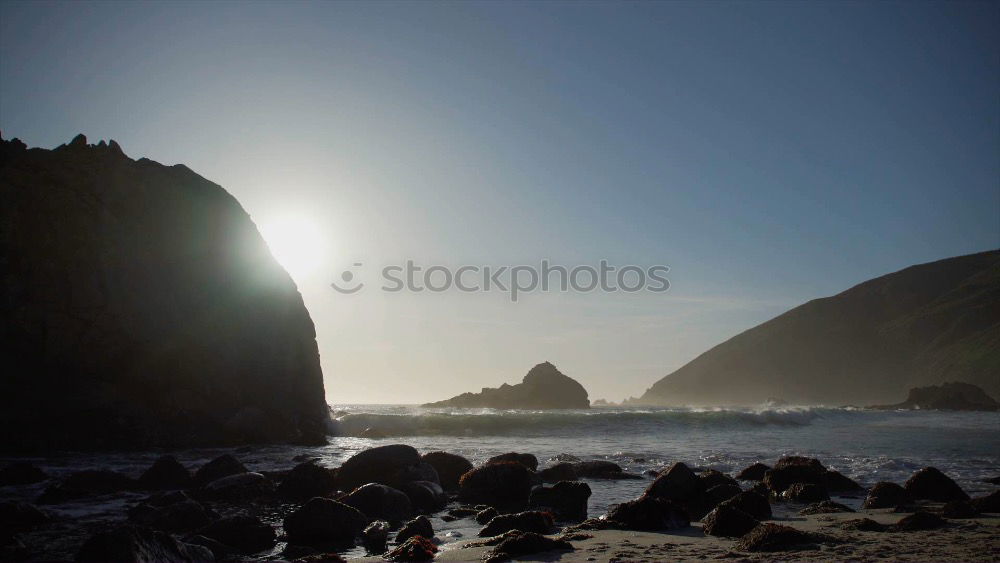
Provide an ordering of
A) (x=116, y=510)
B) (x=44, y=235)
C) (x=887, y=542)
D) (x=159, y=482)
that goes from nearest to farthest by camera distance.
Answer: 1. (x=887, y=542)
2. (x=116, y=510)
3. (x=159, y=482)
4. (x=44, y=235)

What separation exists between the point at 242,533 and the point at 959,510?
1467 centimetres

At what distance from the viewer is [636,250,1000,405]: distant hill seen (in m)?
118

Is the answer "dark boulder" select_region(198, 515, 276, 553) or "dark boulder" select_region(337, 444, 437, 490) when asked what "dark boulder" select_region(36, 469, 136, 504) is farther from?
"dark boulder" select_region(198, 515, 276, 553)

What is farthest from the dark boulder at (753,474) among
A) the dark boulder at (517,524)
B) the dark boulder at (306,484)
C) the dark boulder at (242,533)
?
the dark boulder at (242,533)

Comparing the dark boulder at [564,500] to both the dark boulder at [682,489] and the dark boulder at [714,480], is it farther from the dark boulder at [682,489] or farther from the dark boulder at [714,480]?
the dark boulder at [714,480]

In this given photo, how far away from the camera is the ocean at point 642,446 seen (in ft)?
67.2

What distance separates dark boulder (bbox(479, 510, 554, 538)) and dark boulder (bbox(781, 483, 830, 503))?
330 inches

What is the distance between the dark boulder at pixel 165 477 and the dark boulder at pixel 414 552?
12002mm

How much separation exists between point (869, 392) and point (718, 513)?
5636 inches

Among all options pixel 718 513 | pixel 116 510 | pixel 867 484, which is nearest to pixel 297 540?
pixel 116 510

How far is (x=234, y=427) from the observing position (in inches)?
1374

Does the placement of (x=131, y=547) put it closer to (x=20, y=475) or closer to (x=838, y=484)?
(x=20, y=475)

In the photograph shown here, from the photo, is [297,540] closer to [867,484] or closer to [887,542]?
[887,542]

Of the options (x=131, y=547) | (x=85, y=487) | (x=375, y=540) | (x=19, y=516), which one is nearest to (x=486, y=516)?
(x=375, y=540)
